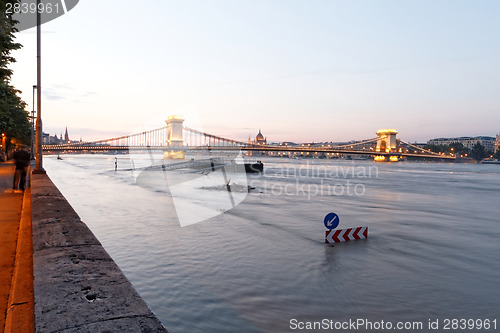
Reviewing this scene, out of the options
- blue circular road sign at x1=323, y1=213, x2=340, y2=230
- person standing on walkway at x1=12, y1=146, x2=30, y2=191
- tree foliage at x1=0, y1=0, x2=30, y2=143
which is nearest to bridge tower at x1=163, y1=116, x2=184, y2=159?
tree foliage at x1=0, y1=0, x2=30, y2=143

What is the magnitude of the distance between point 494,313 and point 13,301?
27.0 ft

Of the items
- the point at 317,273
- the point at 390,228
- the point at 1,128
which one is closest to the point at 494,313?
the point at 317,273

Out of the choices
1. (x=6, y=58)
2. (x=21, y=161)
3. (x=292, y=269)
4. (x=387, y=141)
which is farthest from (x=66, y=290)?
(x=387, y=141)

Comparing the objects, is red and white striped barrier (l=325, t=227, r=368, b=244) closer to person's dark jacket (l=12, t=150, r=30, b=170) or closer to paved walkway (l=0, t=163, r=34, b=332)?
paved walkway (l=0, t=163, r=34, b=332)

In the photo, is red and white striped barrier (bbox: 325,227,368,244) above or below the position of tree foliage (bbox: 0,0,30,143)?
below

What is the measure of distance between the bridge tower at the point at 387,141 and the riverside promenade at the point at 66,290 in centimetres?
16182

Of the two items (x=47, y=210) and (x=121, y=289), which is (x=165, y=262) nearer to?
(x=47, y=210)

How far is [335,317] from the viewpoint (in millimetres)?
6742

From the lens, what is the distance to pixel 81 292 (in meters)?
3.23

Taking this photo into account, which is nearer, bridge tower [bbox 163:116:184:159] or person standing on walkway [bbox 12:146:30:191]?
person standing on walkway [bbox 12:146:30:191]

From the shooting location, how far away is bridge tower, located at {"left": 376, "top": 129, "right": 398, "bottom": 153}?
155500 mm

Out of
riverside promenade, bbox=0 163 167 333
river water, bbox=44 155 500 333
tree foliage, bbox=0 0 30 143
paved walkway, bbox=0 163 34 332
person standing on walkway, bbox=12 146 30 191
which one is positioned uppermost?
tree foliage, bbox=0 0 30 143

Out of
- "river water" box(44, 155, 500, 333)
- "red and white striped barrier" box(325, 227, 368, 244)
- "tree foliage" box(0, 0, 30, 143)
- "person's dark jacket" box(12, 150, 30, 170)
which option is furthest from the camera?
"person's dark jacket" box(12, 150, 30, 170)

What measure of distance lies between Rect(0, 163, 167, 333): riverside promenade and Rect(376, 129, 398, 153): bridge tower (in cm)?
16182
